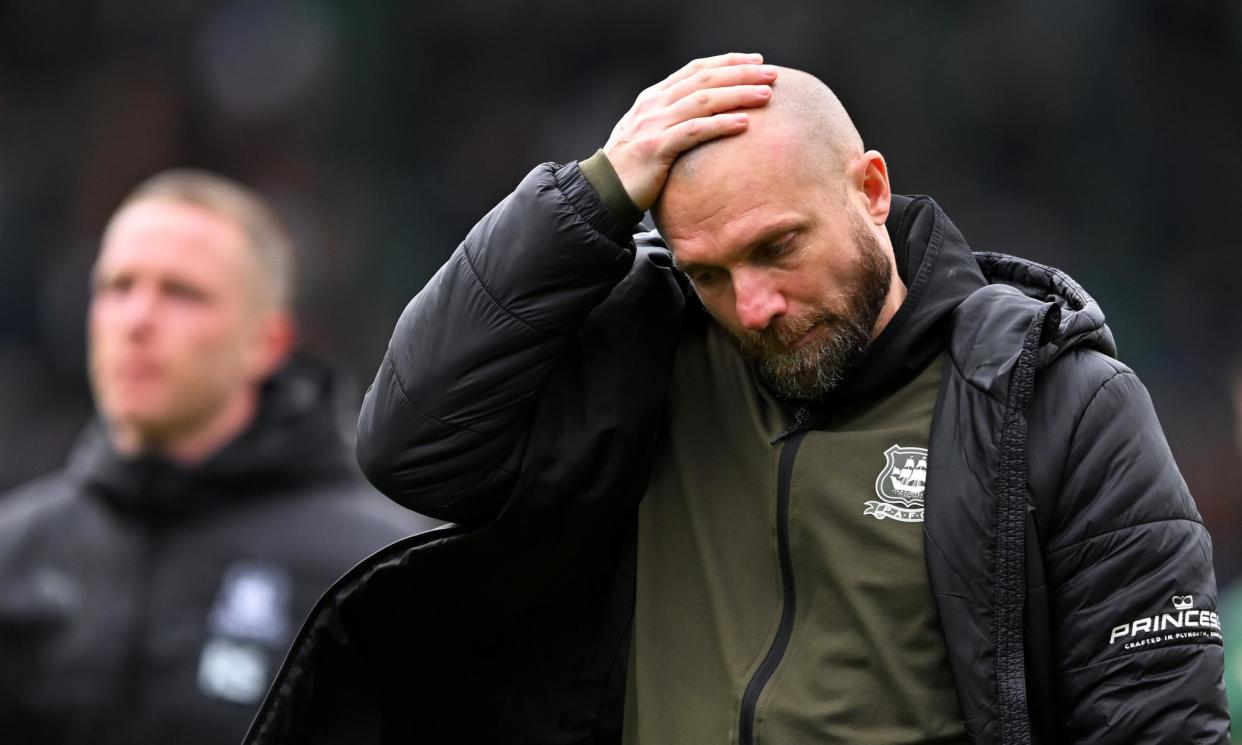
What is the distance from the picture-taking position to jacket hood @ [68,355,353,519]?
495cm

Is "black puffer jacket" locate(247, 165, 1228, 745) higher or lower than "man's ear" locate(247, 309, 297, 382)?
lower

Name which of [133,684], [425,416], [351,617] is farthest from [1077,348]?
[133,684]

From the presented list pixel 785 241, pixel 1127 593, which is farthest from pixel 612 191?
pixel 1127 593

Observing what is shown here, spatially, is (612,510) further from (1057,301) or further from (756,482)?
(1057,301)

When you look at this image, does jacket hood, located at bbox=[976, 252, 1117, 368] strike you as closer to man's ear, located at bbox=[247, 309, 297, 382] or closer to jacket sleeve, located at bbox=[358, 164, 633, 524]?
jacket sleeve, located at bbox=[358, 164, 633, 524]

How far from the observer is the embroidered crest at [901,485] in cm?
245

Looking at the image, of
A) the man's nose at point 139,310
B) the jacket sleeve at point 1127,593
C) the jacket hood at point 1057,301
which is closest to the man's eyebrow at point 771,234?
the jacket hood at point 1057,301

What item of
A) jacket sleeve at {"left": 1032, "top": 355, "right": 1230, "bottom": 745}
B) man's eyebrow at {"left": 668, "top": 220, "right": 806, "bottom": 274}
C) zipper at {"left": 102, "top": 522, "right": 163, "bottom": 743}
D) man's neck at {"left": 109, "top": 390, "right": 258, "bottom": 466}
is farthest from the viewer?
man's neck at {"left": 109, "top": 390, "right": 258, "bottom": 466}

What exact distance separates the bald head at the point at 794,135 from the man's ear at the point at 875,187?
0.10 ft

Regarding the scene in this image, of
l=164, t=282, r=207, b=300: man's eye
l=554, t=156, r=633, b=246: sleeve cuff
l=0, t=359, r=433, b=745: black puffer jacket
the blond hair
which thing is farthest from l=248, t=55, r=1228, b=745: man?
the blond hair

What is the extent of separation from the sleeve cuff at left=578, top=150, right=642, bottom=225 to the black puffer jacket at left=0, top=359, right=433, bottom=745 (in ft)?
8.30

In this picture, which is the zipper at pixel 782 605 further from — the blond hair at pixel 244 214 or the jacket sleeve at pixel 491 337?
the blond hair at pixel 244 214

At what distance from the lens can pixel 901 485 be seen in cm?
247

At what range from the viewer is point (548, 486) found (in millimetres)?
2617
